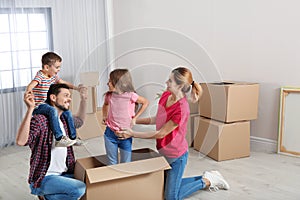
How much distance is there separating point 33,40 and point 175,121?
2.48 m

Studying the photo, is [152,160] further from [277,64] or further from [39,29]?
[39,29]

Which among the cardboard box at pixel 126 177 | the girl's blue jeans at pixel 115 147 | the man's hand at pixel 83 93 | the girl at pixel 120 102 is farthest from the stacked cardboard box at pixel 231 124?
the man's hand at pixel 83 93

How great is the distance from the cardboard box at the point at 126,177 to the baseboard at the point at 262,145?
4.90 ft

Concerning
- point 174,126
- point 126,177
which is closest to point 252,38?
point 174,126

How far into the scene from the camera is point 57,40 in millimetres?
4344

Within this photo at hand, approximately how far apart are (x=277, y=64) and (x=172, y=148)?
1541 millimetres

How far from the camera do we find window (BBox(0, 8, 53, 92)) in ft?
13.1

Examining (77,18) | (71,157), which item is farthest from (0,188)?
(77,18)

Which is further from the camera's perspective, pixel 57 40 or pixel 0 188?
pixel 57 40

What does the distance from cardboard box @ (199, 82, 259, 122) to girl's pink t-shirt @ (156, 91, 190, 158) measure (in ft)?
2.04

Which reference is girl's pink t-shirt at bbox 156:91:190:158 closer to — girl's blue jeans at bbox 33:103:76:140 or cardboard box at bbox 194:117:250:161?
girl's blue jeans at bbox 33:103:76:140

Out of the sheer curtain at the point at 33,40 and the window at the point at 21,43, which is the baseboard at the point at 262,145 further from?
the window at the point at 21,43

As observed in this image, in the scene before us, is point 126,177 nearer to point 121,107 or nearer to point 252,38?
point 121,107

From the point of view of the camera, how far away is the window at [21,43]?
3.98 meters
